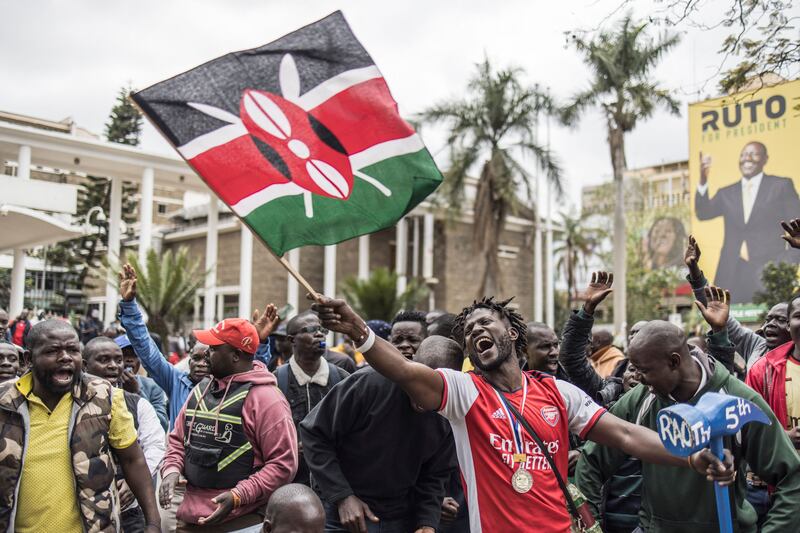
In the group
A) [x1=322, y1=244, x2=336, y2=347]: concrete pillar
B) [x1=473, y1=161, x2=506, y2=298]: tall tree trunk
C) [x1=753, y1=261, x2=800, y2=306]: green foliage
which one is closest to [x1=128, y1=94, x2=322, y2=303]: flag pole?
[x1=473, y1=161, x2=506, y2=298]: tall tree trunk

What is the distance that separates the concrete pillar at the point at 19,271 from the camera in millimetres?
24859

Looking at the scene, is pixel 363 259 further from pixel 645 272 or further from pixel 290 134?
pixel 290 134

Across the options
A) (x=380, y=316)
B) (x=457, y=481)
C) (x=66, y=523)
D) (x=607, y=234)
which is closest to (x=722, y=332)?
(x=457, y=481)

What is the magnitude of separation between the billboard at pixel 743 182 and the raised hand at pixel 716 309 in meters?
22.1

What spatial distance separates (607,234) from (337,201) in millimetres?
47460

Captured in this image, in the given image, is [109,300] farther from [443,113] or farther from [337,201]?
[337,201]

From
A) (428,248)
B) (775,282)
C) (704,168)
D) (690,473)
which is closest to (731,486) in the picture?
(690,473)

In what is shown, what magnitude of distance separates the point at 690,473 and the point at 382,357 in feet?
5.03

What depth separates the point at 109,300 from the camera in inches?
1131

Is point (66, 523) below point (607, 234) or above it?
below

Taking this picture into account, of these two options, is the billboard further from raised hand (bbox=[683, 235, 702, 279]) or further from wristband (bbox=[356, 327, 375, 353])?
wristband (bbox=[356, 327, 375, 353])

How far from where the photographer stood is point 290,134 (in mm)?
4066

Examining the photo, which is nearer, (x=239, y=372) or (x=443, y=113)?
(x=239, y=372)

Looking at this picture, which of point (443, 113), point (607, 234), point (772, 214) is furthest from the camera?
point (607, 234)
